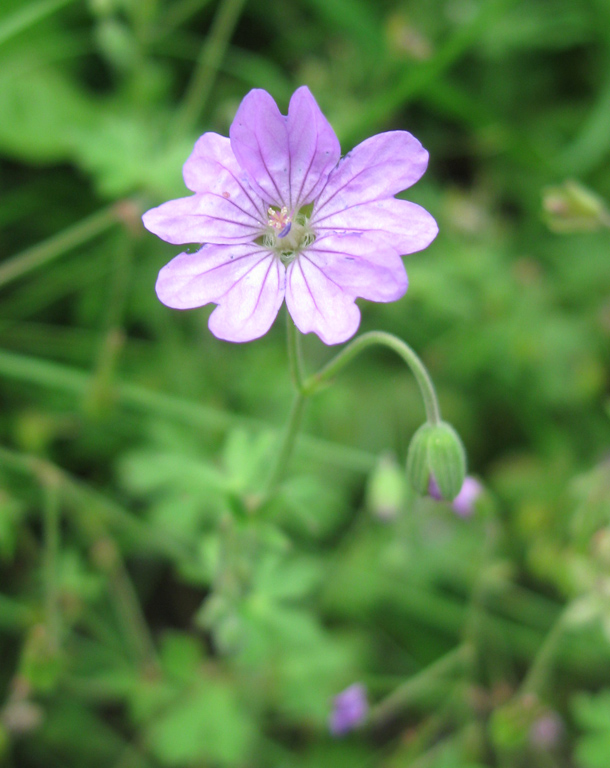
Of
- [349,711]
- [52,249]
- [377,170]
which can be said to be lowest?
[349,711]

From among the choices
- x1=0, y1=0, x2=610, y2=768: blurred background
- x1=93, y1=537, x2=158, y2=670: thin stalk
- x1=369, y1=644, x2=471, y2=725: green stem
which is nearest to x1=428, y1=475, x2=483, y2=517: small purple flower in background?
x1=0, y1=0, x2=610, y2=768: blurred background

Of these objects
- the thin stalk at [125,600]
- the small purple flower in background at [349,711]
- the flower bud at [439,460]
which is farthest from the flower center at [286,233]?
the small purple flower in background at [349,711]

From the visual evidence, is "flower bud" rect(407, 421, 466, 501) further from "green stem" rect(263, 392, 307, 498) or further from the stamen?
the stamen

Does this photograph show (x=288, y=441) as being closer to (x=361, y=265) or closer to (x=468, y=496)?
(x=361, y=265)

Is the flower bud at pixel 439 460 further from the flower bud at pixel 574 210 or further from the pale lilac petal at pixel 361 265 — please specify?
the flower bud at pixel 574 210

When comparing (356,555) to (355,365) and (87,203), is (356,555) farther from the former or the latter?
(87,203)

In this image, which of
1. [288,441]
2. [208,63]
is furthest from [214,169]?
[208,63]
